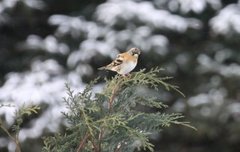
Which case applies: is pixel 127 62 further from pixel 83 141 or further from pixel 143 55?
pixel 143 55

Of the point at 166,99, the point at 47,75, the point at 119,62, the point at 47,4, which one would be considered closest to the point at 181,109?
the point at 166,99

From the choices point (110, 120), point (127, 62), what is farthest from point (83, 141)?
point (127, 62)

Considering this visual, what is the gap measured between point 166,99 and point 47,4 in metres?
1.29

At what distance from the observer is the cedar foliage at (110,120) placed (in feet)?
3.42

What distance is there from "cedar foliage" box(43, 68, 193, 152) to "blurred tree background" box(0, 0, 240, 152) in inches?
136

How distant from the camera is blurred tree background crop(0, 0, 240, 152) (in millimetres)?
4734

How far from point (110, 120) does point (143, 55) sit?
3.81 meters

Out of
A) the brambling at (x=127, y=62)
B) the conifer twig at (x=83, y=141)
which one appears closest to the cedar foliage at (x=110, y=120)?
the conifer twig at (x=83, y=141)

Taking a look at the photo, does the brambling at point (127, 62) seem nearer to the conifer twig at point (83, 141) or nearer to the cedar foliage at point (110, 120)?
the cedar foliage at point (110, 120)

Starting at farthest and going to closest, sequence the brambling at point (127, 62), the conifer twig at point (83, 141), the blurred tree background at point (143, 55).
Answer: the blurred tree background at point (143, 55), the brambling at point (127, 62), the conifer twig at point (83, 141)

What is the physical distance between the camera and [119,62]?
4.46ft

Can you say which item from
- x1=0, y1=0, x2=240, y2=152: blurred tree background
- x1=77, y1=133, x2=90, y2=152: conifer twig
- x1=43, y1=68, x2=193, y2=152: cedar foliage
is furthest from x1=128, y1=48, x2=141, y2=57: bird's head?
x1=0, y1=0, x2=240, y2=152: blurred tree background

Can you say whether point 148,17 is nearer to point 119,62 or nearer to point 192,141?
point 192,141

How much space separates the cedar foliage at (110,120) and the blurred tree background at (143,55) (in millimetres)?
3458
